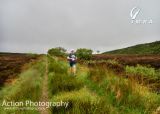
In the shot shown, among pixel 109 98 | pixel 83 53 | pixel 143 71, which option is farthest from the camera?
pixel 83 53

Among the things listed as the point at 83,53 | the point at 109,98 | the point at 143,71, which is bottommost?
the point at 109,98

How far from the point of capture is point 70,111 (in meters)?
8.99

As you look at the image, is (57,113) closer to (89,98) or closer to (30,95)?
(89,98)

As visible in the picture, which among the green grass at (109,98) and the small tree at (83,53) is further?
the small tree at (83,53)

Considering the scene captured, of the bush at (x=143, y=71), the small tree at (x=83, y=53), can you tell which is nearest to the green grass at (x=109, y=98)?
the bush at (x=143, y=71)

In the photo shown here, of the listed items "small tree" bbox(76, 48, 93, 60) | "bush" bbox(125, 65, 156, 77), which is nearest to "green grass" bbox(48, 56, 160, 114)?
"bush" bbox(125, 65, 156, 77)

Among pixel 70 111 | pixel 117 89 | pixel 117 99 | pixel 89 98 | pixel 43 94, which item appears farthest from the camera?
pixel 43 94

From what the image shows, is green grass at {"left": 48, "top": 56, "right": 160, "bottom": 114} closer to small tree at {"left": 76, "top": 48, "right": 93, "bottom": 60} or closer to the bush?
the bush

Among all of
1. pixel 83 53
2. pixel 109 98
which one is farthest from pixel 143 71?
pixel 83 53

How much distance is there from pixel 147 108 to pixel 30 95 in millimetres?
4396

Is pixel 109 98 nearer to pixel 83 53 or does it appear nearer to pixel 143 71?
pixel 143 71

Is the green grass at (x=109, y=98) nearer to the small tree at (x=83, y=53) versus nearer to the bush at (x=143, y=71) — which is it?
the bush at (x=143, y=71)

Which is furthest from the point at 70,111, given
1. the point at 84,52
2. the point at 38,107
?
the point at 84,52

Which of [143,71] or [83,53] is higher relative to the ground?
→ [83,53]
